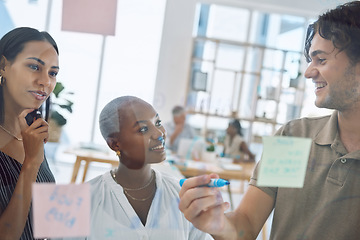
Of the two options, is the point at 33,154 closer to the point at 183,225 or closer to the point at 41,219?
the point at 41,219

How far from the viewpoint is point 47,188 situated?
0.37 metres

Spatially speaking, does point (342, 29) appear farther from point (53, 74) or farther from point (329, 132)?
point (53, 74)

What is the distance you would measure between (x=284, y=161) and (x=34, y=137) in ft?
1.07

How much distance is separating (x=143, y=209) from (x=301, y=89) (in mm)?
289

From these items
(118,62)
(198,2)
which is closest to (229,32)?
(198,2)

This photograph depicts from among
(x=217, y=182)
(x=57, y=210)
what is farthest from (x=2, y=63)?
(x=217, y=182)

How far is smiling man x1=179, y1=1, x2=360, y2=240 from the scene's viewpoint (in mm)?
460

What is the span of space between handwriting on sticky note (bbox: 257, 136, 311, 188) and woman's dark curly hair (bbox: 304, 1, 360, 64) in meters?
0.13

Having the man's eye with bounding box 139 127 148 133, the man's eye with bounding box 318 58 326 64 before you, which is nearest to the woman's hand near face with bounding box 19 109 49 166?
the man's eye with bounding box 139 127 148 133

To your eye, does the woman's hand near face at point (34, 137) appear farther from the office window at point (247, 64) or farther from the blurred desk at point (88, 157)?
the office window at point (247, 64)

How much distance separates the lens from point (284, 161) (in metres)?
0.46

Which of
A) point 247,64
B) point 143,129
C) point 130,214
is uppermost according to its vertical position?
point 247,64

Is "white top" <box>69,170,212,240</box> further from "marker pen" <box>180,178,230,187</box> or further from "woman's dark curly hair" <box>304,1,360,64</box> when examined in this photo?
"woman's dark curly hair" <box>304,1,360,64</box>

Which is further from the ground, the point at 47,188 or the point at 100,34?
the point at 100,34
